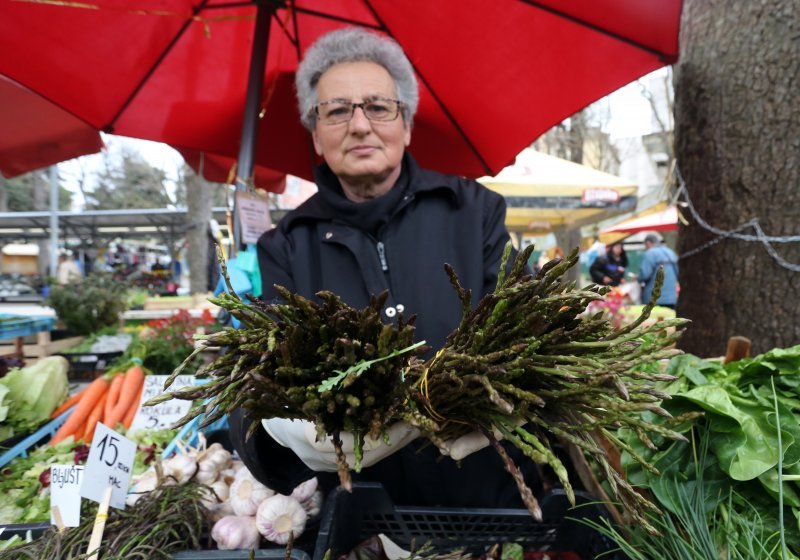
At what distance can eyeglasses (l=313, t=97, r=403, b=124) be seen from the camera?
5.80ft

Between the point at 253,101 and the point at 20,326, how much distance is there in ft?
9.94

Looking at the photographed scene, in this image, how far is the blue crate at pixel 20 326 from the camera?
145 inches

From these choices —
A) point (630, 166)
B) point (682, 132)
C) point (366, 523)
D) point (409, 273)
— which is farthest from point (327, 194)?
point (630, 166)

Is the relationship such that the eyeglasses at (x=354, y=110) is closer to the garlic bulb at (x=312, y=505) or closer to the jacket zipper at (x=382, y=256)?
the jacket zipper at (x=382, y=256)

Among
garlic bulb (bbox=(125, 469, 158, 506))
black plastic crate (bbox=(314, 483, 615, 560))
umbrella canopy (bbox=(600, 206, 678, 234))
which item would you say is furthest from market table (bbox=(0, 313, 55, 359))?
umbrella canopy (bbox=(600, 206, 678, 234))

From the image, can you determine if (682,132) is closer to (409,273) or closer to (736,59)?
(736,59)

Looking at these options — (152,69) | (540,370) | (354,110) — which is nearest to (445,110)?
(354,110)

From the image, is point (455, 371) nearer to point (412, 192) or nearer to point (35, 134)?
point (412, 192)

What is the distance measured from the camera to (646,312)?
897 millimetres

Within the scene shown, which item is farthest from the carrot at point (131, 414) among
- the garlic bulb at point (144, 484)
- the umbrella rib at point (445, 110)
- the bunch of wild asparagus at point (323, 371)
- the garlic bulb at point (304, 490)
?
the umbrella rib at point (445, 110)

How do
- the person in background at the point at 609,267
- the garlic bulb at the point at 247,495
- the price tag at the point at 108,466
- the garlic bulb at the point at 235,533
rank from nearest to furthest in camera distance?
the price tag at the point at 108,466 < the garlic bulb at the point at 235,533 < the garlic bulb at the point at 247,495 < the person in background at the point at 609,267

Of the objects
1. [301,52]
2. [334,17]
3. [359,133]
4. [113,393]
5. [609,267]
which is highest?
[334,17]

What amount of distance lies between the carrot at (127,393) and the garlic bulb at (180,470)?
1.30 m

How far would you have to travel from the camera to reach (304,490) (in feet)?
4.99
